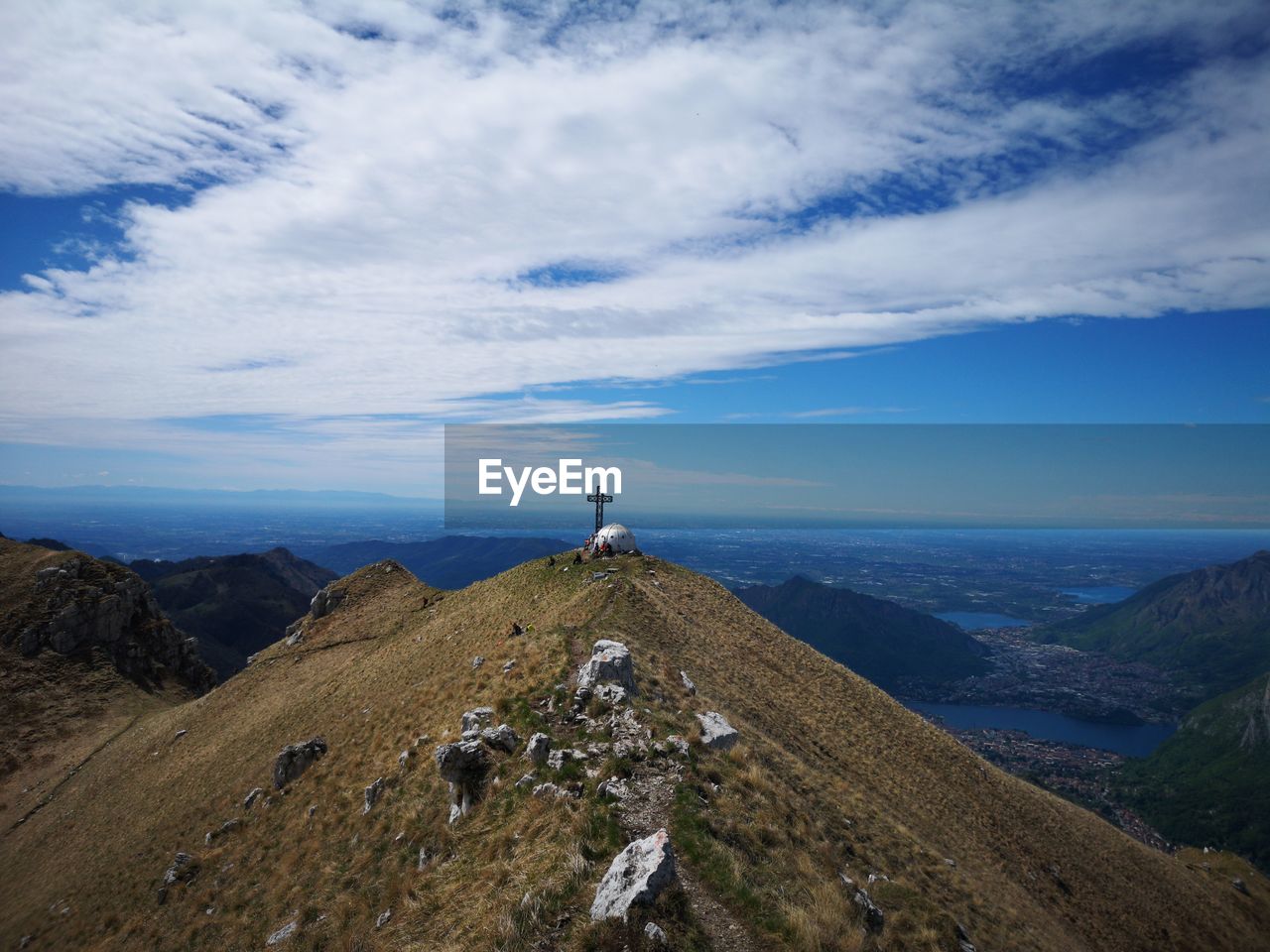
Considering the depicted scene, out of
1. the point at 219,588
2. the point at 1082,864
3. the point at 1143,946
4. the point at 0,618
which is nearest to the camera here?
the point at 1143,946

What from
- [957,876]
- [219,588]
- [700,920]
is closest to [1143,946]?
[957,876]

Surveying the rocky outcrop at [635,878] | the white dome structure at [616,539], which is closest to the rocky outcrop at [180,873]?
the rocky outcrop at [635,878]

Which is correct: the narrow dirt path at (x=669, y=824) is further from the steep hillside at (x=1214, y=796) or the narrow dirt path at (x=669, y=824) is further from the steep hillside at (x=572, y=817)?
the steep hillside at (x=1214, y=796)

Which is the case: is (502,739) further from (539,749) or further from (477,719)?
(477,719)

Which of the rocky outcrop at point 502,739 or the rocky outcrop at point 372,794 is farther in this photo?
the rocky outcrop at point 372,794

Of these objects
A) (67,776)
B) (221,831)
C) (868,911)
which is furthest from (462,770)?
(67,776)

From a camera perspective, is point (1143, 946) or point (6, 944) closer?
point (6, 944)

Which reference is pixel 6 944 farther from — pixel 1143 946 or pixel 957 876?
pixel 1143 946
